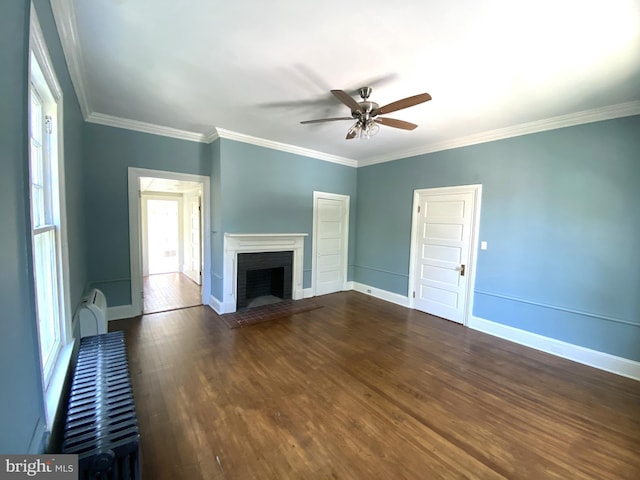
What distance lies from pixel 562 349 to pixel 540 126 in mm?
2652

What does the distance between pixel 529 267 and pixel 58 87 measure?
190 inches

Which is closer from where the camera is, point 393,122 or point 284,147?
point 393,122

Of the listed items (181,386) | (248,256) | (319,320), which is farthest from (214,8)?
(319,320)

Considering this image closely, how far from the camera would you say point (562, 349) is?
10.2 ft

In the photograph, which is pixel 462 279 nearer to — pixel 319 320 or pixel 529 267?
pixel 529 267

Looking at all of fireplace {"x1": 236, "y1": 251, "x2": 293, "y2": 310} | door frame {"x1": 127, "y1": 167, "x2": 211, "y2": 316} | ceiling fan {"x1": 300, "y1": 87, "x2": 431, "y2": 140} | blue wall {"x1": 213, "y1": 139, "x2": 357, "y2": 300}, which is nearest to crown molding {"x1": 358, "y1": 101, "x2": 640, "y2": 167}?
ceiling fan {"x1": 300, "y1": 87, "x2": 431, "y2": 140}

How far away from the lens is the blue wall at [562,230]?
274 centimetres

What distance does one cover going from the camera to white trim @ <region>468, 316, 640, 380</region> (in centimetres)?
274

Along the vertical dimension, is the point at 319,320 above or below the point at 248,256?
below

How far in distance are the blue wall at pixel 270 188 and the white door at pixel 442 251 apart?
1.83 metres

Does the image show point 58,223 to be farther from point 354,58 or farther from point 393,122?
point 393,122

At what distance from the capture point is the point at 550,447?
1842mm

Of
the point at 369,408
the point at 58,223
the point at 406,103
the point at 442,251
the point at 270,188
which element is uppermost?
the point at 406,103

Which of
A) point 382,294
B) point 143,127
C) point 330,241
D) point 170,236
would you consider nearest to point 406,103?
point 330,241
